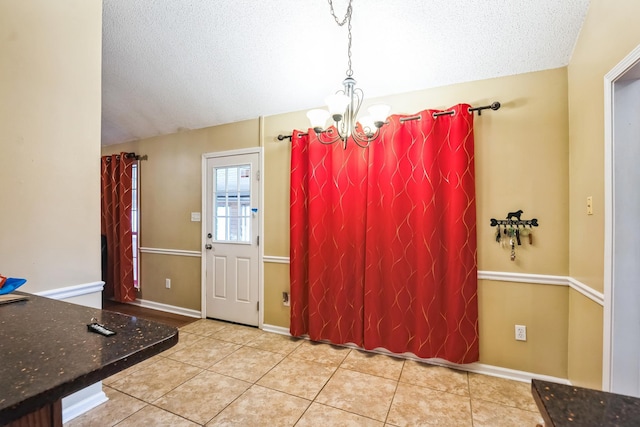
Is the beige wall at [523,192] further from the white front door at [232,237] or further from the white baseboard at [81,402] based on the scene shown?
the white baseboard at [81,402]

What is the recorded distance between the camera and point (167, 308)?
3602 millimetres

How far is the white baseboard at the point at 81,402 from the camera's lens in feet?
5.40

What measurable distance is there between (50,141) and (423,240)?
8.46ft

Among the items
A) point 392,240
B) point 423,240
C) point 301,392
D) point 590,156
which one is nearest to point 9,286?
point 301,392

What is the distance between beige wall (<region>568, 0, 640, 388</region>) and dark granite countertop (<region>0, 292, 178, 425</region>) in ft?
7.29

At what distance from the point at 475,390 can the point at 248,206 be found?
2.63m

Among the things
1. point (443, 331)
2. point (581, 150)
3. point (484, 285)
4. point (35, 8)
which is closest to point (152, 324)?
point (35, 8)

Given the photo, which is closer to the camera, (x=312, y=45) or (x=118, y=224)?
(x=312, y=45)

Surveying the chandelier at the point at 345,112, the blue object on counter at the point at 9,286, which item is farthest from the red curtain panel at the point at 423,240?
the blue object on counter at the point at 9,286

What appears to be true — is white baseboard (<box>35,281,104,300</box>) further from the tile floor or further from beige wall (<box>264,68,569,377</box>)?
beige wall (<box>264,68,569,377</box>)

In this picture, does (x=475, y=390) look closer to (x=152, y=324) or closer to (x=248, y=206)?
(x=152, y=324)

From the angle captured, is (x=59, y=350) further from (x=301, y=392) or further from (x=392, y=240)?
(x=392, y=240)

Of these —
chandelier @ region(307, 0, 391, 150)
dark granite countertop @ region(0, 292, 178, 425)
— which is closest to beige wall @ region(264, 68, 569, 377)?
chandelier @ region(307, 0, 391, 150)

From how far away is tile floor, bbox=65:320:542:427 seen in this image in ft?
5.49
